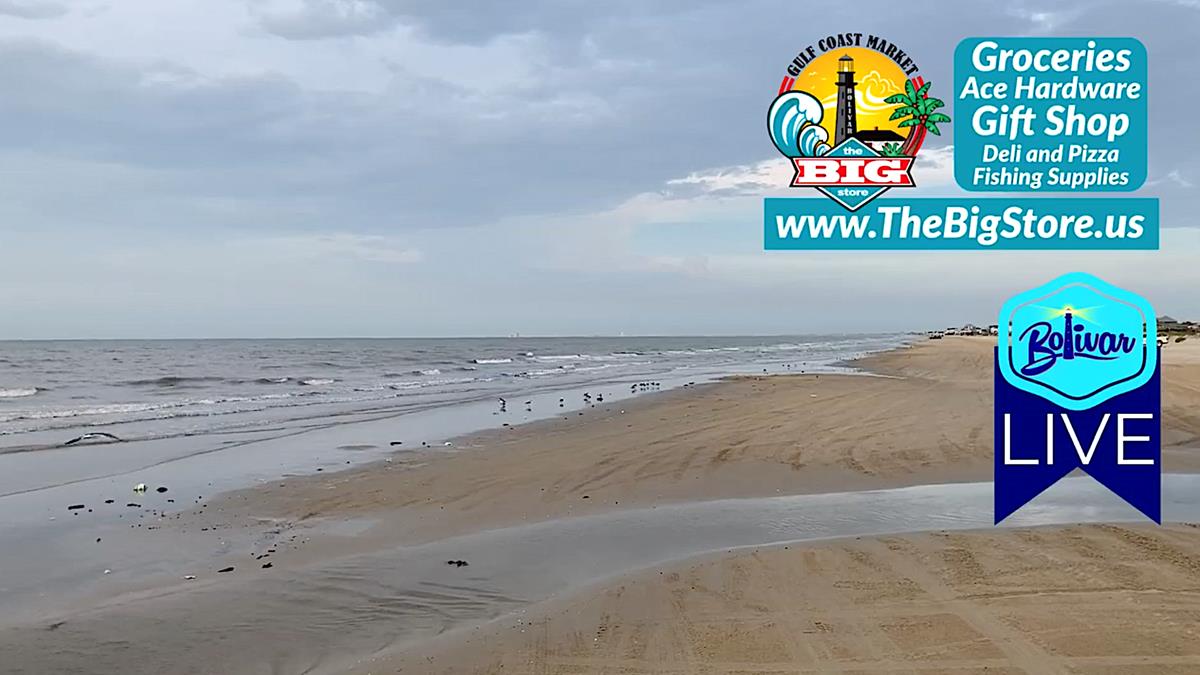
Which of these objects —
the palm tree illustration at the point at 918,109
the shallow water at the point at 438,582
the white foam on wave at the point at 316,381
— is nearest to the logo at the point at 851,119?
the palm tree illustration at the point at 918,109

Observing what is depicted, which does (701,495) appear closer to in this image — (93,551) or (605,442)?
(605,442)

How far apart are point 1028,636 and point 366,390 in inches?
1149

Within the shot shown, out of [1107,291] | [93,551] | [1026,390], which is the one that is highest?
[1107,291]

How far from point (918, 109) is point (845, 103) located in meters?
0.86

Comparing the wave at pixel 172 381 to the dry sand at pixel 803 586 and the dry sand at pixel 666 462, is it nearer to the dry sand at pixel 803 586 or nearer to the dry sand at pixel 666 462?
the dry sand at pixel 666 462

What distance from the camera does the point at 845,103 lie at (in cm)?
982

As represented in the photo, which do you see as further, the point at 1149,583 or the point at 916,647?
the point at 1149,583

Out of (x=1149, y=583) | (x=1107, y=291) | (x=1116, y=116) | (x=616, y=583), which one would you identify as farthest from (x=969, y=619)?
(x=1116, y=116)

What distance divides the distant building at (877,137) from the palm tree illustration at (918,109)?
161mm

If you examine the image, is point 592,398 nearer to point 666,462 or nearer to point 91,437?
point 666,462

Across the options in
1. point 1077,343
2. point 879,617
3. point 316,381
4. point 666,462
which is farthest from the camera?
point 316,381

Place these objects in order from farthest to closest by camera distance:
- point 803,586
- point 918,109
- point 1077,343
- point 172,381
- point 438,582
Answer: point 172,381, point 918,109, point 1077,343, point 438,582, point 803,586

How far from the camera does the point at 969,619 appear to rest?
5.58m

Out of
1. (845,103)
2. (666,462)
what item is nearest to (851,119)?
(845,103)
